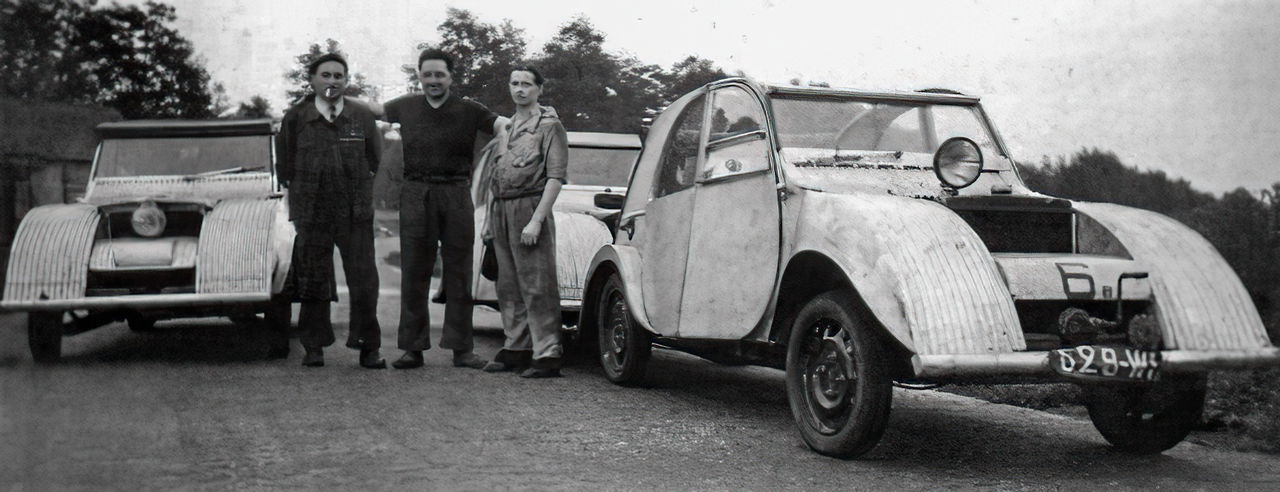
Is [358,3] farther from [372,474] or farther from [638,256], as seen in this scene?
[372,474]

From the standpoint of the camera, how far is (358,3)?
324 inches

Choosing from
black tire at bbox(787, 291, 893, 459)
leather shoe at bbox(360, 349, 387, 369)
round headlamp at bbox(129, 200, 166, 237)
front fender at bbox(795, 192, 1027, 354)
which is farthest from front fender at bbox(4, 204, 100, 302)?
front fender at bbox(795, 192, 1027, 354)

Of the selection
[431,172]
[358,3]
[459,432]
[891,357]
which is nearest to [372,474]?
[459,432]

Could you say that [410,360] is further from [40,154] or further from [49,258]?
[40,154]

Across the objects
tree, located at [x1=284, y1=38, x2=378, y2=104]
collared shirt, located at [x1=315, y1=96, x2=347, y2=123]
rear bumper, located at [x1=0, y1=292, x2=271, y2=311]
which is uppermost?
tree, located at [x1=284, y1=38, x2=378, y2=104]

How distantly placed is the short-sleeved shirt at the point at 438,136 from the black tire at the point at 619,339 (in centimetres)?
116

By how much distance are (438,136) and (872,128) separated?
103 inches

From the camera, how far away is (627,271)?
19.2 ft

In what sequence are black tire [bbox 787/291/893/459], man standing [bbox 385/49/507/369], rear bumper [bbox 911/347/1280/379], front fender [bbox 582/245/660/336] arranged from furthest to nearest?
man standing [bbox 385/49/507/369], front fender [bbox 582/245/660/336], black tire [bbox 787/291/893/459], rear bumper [bbox 911/347/1280/379]

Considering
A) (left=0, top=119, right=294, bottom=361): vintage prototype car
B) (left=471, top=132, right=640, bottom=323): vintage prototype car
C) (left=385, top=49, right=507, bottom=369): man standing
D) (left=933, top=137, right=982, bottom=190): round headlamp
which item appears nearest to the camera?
(left=933, top=137, right=982, bottom=190): round headlamp

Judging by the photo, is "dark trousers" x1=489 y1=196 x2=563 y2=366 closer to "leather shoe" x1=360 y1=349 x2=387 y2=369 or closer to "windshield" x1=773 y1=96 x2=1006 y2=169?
"leather shoe" x1=360 y1=349 x2=387 y2=369

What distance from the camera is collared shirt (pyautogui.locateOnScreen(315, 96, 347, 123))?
6.59 meters

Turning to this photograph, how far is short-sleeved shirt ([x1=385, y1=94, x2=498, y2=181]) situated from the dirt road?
120 centimetres

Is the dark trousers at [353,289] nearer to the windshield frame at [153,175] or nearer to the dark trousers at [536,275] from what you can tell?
the dark trousers at [536,275]
